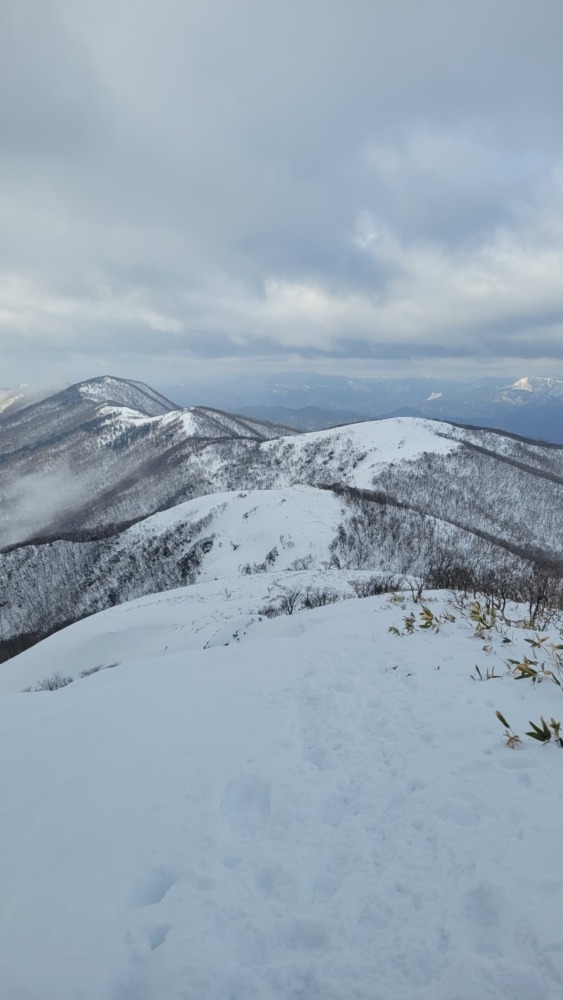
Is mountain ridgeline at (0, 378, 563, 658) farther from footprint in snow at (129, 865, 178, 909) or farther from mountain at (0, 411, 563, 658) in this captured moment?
footprint in snow at (129, 865, 178, 909)

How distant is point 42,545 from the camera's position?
274 ft

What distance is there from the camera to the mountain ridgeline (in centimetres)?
5203

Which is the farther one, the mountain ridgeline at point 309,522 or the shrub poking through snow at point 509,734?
the mountain ridgeline at point 309,522

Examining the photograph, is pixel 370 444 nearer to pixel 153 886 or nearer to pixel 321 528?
pixel 321 528

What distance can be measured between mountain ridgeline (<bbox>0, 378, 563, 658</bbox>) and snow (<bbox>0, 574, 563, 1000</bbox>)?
23.2 feet

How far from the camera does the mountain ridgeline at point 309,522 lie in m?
52.0

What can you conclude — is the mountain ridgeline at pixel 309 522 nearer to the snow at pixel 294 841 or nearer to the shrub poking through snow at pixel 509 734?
the shrub poking through snow at pixel 509 734

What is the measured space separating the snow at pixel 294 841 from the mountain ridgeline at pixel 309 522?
23.2ft

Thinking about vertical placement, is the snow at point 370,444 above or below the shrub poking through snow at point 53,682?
above

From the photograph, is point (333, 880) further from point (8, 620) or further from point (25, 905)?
point (8, 620)

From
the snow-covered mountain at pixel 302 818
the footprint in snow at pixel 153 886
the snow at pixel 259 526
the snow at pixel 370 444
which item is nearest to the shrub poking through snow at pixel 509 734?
the snow-covered mountain at pixel 302 818

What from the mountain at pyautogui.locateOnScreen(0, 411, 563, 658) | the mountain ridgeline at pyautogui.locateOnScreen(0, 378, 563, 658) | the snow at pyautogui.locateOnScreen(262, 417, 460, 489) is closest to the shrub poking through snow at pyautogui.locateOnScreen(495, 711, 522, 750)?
the mountain ridgeline at pyautogui.locateOnScreen(0, 378, 563, 658)

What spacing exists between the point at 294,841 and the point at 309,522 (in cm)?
5096

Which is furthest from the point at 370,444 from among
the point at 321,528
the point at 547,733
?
the point at 547,733
